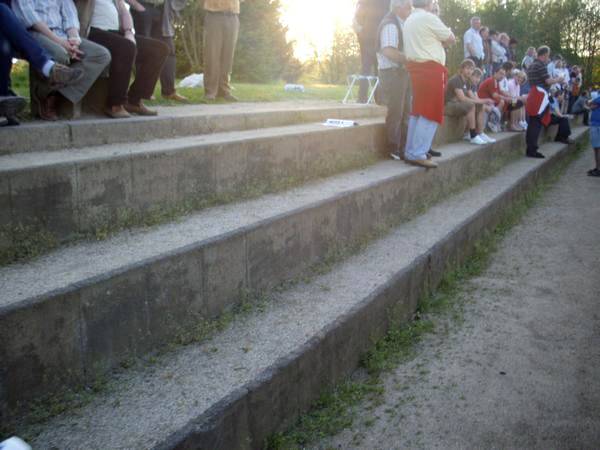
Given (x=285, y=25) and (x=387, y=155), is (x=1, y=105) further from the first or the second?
(x=285, y=25)

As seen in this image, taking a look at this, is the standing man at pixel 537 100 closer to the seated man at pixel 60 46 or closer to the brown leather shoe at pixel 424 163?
the brown leather shoe at pixel 424 163

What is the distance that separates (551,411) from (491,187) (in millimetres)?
A: 5094

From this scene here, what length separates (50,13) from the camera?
4.53 meters

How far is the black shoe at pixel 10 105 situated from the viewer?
12.6ft

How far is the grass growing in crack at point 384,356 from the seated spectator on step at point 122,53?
286 cm

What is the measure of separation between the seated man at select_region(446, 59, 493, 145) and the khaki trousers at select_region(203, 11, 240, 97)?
3.94m

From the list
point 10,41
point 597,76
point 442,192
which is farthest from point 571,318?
point 597,76

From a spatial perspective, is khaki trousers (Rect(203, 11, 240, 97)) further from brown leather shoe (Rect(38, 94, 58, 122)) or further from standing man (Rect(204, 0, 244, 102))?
brown leather shoe (Rect(38, 94, 58, 122))

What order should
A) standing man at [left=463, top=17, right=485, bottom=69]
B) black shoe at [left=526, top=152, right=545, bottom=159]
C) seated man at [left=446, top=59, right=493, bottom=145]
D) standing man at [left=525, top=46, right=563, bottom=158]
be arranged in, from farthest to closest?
standing man at [left=463, top=17, right=485, bottom=69]
black shoe at [left=526, top=152, right=545, bottom=159]
standing man at [left=525, top=46, right=563, bottom=158]
seated man at [left=446, top=59, right=493, bottom=145]

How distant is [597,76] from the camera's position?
123ft

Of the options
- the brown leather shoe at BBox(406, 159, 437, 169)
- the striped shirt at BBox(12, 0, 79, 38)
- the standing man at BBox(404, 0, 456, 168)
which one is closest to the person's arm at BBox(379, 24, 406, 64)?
the standing man at BBox(404, 0, 456, 168)

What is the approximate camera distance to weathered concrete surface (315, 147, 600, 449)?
10.2 ft

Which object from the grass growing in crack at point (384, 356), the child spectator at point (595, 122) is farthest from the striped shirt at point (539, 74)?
the grass growing in crack at point (384, 356)

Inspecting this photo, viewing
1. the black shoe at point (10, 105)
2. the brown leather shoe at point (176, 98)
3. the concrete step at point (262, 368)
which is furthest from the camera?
the brown leather shoe at point (176, 98)
